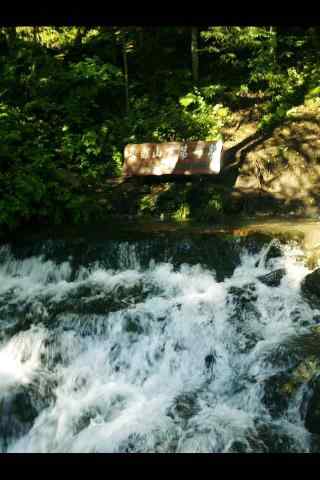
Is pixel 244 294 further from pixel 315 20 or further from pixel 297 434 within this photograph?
pixel 315 20

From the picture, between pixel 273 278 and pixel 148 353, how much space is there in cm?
249

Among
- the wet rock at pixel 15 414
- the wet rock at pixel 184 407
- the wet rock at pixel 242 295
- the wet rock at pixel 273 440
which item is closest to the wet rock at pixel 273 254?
the wet rock at pixel 242 295

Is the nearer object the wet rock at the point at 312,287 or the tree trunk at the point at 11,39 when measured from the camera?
the wet rock at the point at 312,287

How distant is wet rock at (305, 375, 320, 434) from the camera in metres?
5.11

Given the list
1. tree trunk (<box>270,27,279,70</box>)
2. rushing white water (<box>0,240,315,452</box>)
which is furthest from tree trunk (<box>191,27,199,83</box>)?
rushing white water (<box>0,240,315,452</box>)

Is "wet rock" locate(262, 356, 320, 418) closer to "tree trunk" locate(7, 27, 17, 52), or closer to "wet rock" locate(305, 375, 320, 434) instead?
"wet rock" locate(305, 375, 320, 434)

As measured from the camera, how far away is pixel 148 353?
678 cm

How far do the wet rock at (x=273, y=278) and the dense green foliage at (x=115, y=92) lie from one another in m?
4.78

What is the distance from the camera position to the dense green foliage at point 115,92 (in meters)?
11.9

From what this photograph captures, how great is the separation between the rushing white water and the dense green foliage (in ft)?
11.3

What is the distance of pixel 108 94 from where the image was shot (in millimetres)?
15625

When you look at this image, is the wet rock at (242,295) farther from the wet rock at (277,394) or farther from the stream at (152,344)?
the wet rock at (277,394)

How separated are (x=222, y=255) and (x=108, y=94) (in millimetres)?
9009

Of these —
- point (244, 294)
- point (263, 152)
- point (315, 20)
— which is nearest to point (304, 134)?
point (263, 152)
